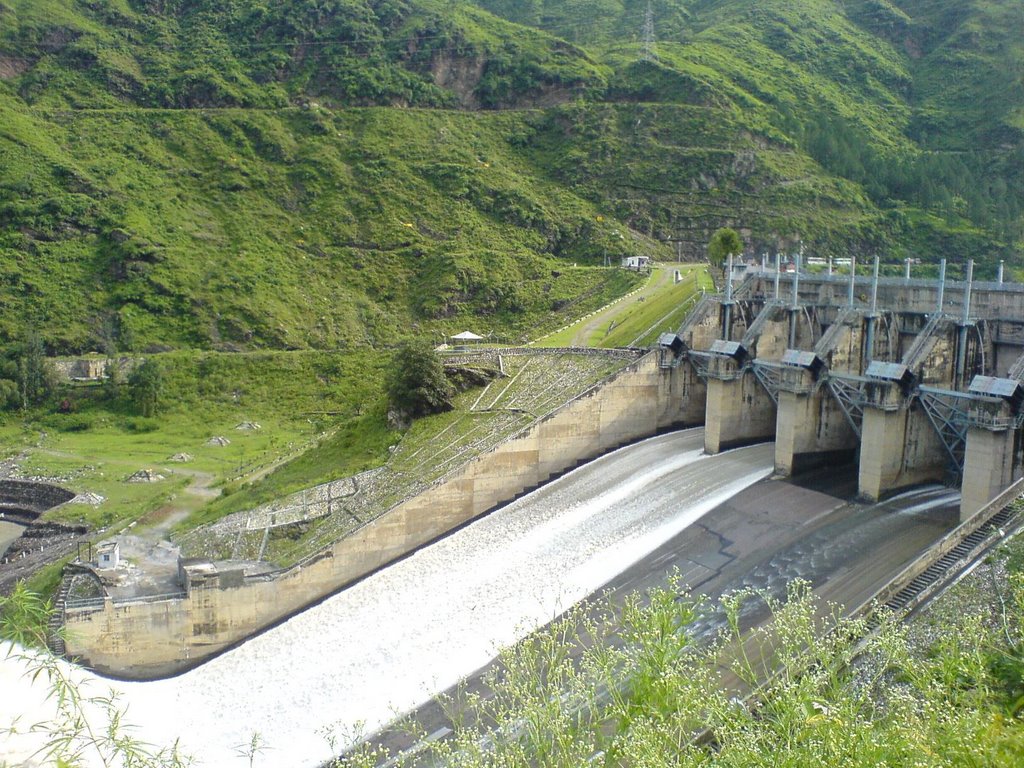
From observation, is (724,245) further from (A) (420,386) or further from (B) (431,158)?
(B) (431,158)

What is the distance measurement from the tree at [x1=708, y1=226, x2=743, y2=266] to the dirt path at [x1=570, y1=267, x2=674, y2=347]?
4.34 meters

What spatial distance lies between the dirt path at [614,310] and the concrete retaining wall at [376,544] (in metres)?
9.70

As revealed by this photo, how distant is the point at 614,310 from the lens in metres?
53.3

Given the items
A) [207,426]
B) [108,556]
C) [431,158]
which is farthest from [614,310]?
[431,158]

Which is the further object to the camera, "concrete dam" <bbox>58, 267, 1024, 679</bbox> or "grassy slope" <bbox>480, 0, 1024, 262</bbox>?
"grassy slope" <bbox>480, 0, 1024, 262</bbox>

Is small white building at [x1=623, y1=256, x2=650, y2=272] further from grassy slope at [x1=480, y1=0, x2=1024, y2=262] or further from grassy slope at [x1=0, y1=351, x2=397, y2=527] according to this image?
grassy slope at [x1=0, y1=351, x2=397, y2=527]

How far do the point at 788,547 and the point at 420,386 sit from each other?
57.1 ft

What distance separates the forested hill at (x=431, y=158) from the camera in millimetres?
65438

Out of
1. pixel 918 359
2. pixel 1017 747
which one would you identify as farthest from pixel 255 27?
pixel 1017 747

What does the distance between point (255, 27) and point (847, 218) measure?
68.3m

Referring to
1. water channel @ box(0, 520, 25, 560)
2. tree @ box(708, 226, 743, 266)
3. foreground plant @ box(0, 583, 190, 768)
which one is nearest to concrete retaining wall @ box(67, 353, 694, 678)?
foreground plant @ box(0, 583, 190, 768)

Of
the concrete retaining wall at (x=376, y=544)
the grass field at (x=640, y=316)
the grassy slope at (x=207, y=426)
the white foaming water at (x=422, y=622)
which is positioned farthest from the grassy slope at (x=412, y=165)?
the white foaming water at (x=422, y=622)

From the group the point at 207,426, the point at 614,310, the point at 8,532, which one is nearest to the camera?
the point at 8,532

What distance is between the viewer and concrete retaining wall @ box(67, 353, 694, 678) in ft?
86.5
